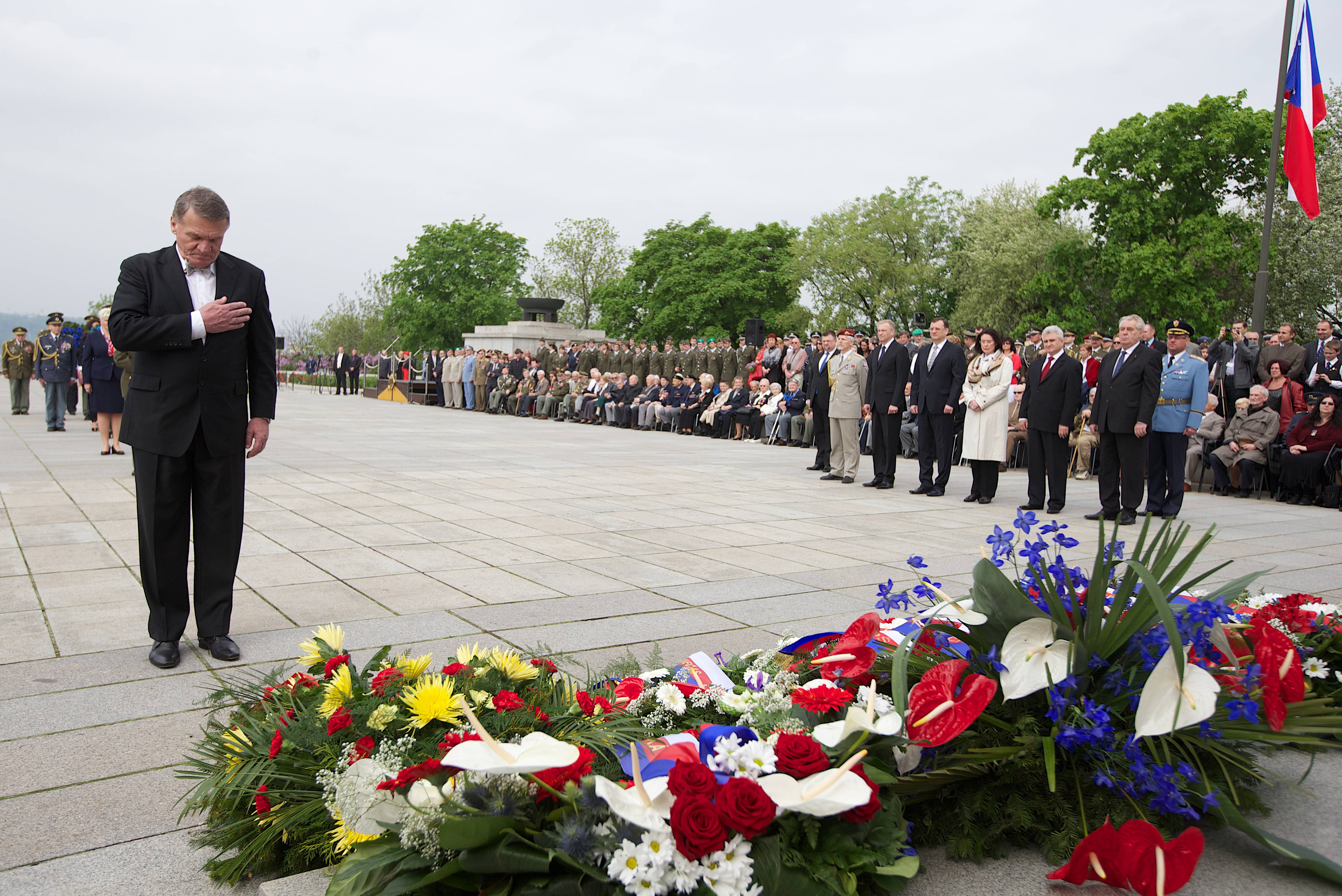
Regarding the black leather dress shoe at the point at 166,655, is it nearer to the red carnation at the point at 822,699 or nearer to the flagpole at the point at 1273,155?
the red carnation at the point at 822,699

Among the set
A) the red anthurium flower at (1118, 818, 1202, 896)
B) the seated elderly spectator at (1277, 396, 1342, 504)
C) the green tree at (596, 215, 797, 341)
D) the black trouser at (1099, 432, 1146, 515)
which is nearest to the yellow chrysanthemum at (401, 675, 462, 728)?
the red anthurium flower at (1118, 818, 1202, 896)

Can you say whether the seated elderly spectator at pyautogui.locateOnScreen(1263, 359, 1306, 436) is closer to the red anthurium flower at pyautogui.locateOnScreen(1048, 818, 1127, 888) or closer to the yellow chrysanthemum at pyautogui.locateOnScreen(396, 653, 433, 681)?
the red anthurium flower at pyautogui.locateOnScreen(1048, 818, 1127, 888)

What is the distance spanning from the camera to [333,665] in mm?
2934

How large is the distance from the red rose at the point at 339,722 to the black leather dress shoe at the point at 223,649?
1.84 meters

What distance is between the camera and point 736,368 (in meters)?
24.1

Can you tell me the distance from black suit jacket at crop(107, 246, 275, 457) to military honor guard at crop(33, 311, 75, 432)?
15302mm

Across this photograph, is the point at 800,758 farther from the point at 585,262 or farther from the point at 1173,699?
the point at 585,262

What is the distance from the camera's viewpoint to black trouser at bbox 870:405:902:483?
11938 mm

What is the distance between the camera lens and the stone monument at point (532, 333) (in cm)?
3791

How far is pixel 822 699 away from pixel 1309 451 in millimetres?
12002

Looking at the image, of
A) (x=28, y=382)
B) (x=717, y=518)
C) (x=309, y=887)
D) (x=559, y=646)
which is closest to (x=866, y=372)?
(x=717, y=518)

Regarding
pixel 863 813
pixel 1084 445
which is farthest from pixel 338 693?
pixel 1084 445

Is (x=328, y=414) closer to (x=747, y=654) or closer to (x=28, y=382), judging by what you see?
(x=28, y=382)

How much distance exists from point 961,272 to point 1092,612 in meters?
53.1
